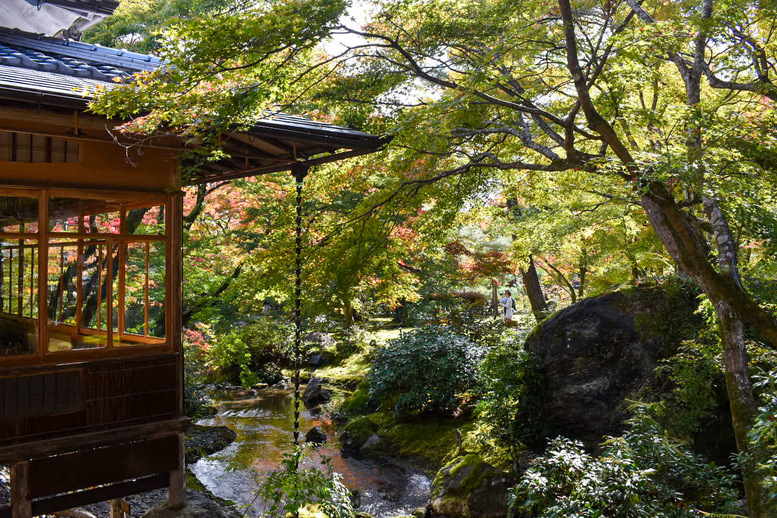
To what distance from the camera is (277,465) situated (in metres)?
11.1

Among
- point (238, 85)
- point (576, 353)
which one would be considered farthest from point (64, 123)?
point (576, 353)

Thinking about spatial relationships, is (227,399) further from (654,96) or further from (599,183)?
(654,96)

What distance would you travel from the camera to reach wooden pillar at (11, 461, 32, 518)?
6.15m

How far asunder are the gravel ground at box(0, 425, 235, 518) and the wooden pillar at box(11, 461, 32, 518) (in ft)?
9.56

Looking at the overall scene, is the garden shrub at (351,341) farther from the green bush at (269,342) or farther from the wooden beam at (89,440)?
the wooden beam at (89,440)

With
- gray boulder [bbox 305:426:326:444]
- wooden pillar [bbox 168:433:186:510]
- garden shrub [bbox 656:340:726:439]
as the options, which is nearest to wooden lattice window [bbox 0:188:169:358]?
wooden pillar [bbox 168:433:186:510]

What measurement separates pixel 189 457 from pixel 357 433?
130 inches

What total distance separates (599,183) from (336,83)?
4.56 m

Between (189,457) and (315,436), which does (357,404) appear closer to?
(315,436)

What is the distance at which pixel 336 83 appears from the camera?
8875 millimetres

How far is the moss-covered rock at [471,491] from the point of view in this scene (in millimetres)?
8266

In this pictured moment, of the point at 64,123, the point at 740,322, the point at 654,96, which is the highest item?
the point at 654,96

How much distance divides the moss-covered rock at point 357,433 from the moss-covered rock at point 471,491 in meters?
3.29

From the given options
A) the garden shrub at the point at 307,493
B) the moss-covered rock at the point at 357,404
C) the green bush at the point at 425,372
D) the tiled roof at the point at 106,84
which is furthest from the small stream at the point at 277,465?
the tiled roof at the point at 106,84
